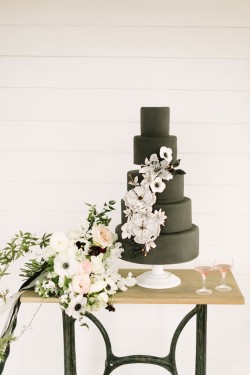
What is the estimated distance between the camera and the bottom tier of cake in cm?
185

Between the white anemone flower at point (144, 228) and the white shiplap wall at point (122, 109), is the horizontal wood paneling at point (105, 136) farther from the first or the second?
the white anemone flower at point (144, 228)

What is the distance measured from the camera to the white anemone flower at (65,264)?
1.85m

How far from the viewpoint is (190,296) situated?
1844 mm

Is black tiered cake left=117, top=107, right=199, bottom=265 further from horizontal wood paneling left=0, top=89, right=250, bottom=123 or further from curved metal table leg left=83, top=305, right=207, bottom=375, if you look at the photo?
horizontal wood paneling left=0, top=89, right=250, bottom=123

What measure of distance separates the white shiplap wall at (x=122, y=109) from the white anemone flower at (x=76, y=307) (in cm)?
53

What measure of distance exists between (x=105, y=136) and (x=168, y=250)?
639 mm

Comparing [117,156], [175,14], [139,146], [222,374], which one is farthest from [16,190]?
[222,374]

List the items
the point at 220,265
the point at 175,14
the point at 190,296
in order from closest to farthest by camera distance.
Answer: the point at 190,296
the point at 220,265
the point at 175,14

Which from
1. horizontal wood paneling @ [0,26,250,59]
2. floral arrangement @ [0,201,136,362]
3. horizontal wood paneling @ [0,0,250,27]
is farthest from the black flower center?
horizontal wood paneling @ [0,0,250,27]

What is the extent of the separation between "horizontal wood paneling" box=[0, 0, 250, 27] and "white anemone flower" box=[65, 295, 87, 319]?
113 cm

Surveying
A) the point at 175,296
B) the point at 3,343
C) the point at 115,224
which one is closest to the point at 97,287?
the point at 175,296

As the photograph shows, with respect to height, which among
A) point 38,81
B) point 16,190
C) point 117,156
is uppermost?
point 38,81

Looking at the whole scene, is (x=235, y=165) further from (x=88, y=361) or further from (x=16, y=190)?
(x=88, y=361)

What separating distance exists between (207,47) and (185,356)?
135 centimetres
